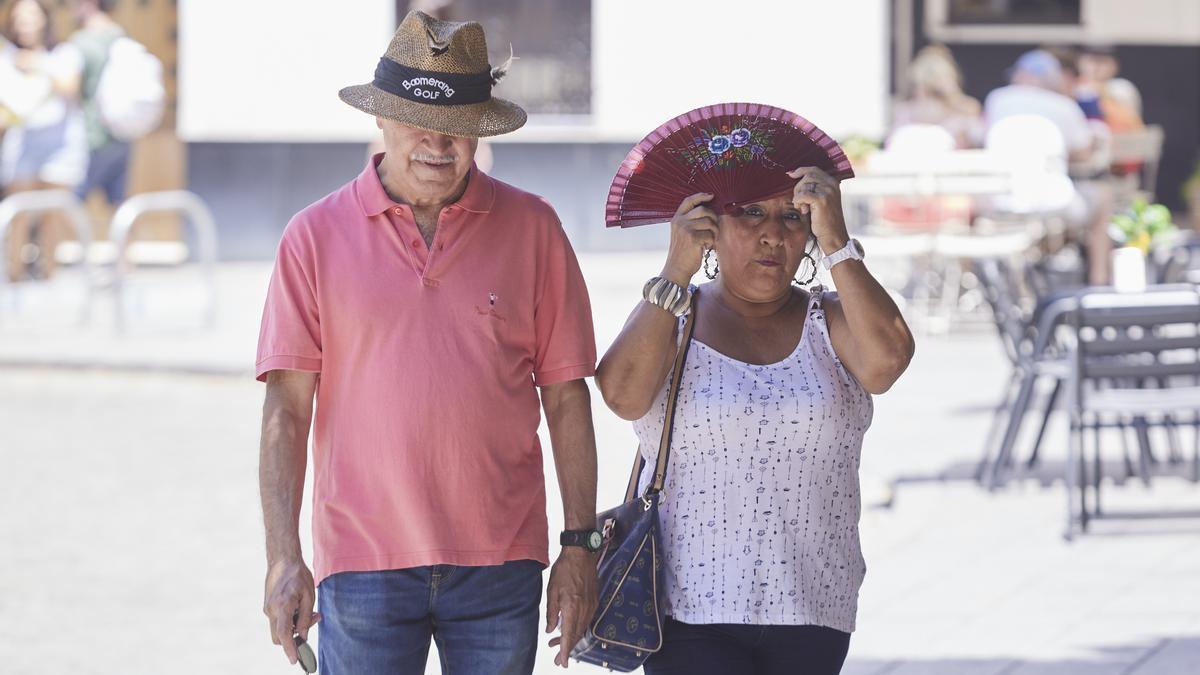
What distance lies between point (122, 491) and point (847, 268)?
5573 mm

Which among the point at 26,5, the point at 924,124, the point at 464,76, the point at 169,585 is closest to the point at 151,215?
the point at 26,5

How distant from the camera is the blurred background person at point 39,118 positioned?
14.8 meters

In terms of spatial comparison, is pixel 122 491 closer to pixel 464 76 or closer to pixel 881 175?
pixel 464 76

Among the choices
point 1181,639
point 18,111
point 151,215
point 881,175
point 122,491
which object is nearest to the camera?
point 1181,639

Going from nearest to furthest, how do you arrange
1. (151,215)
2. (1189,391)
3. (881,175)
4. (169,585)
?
(169,585) < (1189,391) < (881,175) < (151,215)

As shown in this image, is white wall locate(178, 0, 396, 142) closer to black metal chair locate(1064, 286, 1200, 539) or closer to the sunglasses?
black metal chair locate(1064, 286, 1200, 539)

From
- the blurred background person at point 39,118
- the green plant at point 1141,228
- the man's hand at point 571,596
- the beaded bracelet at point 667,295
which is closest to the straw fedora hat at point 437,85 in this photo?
the beaded bracelet at point 667,295

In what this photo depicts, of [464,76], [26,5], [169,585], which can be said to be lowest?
[169,585]

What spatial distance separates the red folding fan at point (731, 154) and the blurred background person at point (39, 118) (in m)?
12.2

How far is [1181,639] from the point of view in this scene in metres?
5.74

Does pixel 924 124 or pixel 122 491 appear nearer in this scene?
pixel 122 491

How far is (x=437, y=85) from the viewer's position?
334 cm

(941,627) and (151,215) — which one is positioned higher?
(151,215)

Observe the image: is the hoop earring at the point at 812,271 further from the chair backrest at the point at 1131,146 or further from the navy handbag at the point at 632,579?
the chair backrest at the point at 1131,146
